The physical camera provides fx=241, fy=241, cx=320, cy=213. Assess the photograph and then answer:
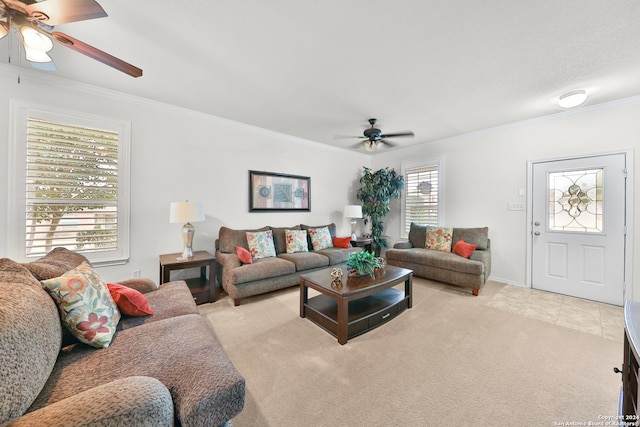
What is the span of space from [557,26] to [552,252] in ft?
10.00

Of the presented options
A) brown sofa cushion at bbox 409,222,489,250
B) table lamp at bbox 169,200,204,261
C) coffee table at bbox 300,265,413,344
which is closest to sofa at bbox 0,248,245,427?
coffee table at bbox 300,265,413,344

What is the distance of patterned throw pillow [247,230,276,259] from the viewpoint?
3.55 metres

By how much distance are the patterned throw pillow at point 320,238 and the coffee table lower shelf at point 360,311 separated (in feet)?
4.94

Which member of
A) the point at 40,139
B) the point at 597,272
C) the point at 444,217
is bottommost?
the point at 597,272

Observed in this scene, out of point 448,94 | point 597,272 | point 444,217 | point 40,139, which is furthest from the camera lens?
point 444,217

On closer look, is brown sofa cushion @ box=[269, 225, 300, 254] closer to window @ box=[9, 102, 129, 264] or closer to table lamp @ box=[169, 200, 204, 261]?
table lamp @ box=[169, 200, 204, 261]

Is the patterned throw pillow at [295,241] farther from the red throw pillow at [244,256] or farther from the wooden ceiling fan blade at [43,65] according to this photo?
the wooden ceiling fan blade at [43,65]

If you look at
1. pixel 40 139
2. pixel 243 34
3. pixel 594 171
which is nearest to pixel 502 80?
pixel 594 171

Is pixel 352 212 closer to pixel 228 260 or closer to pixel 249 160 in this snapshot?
pixel 249 160

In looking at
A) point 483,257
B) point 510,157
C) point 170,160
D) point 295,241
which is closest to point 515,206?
point 510,157

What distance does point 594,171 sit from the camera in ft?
10.4

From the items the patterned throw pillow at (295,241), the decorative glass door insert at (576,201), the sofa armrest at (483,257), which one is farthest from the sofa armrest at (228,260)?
the decorative glass door insert at (576,201)

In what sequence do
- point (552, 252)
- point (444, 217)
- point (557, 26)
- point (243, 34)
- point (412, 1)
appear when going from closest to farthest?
1. point (412, 1)
2. point (557, 26)
3. point (243, 34)
4. point (552, 252)
5. point (444, 217)

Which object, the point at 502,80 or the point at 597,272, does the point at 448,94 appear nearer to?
the point at 502,80
